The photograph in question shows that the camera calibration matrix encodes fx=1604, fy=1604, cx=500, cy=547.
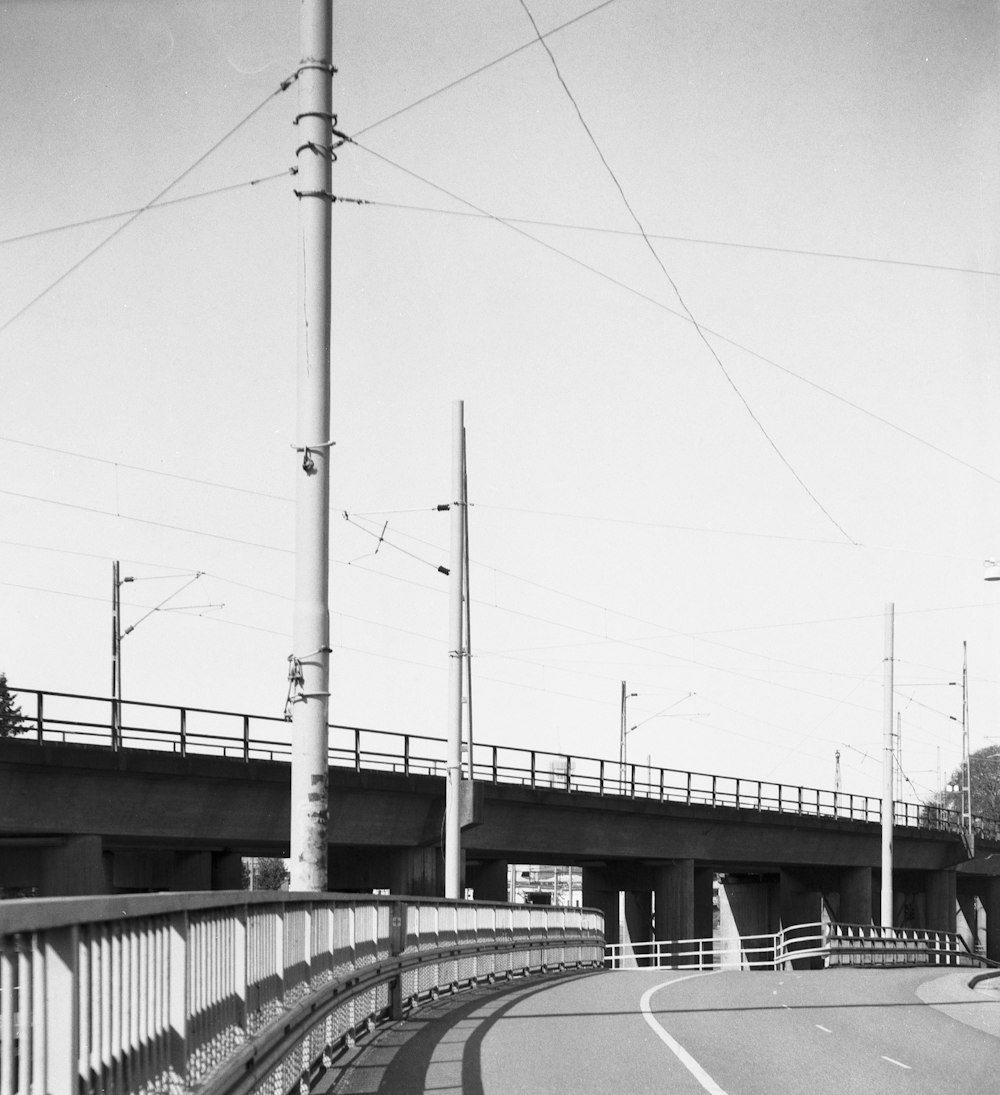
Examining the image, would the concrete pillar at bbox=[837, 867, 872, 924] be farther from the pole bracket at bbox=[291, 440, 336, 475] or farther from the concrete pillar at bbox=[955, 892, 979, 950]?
the pole bracket at bbox=[291, 440, 336, 475]

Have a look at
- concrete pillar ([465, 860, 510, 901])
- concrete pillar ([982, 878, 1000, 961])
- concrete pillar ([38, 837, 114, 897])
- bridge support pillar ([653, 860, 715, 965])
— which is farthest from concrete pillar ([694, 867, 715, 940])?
concrete pillar ([38, 837, 114, 897])

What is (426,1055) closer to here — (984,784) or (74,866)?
(74,866)

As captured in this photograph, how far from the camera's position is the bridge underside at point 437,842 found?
115ft

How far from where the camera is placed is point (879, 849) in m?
70.1

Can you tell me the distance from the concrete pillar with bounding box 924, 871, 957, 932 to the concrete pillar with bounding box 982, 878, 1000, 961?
31.7 feet

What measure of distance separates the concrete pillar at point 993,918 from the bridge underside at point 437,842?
272 millimetres

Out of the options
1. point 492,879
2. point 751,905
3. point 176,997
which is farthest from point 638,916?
point 176,997

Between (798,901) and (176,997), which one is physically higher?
(176,997)

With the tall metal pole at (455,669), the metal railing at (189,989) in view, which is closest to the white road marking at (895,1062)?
the metal railing at (189,989)

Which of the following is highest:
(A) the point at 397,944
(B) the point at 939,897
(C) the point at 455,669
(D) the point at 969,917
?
(C) the point at 455,669

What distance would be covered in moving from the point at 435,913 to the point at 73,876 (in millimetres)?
16603

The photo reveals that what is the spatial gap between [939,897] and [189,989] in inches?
2866

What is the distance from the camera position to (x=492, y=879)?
53156 mm

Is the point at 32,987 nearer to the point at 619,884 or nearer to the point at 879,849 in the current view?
the point at 619,884
